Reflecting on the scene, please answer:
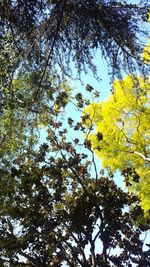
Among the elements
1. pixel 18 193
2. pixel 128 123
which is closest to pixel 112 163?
pixel 128 123

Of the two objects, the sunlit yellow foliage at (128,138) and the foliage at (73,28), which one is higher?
Result: the sunlit yellow foliage at (128,138)

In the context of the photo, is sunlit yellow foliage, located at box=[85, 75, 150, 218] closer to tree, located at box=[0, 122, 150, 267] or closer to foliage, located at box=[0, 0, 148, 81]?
tree, located at box=[0, 122, 150, 267]

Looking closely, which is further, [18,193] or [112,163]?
[112,163]

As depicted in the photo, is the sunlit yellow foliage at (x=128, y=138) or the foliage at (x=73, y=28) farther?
the sunlit yellow foliage at (x=128, y=138)

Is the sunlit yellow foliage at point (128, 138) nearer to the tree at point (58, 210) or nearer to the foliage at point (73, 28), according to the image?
the tree at point (58, 210)

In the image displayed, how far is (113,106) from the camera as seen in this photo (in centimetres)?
1470

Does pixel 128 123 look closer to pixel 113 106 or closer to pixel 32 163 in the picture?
pixel 113 106

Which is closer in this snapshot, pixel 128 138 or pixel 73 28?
pixel 73 28

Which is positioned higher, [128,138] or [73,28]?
[128,138]

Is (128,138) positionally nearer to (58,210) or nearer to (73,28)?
(58,210)

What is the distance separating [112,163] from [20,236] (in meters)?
4.45

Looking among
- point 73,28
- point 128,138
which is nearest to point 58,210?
point 128,138

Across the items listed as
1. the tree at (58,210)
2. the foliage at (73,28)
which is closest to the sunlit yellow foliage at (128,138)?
the tree at (58,210)

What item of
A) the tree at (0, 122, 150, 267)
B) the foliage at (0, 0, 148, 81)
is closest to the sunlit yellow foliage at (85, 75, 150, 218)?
the tree at (0, 122, 150, 267)
